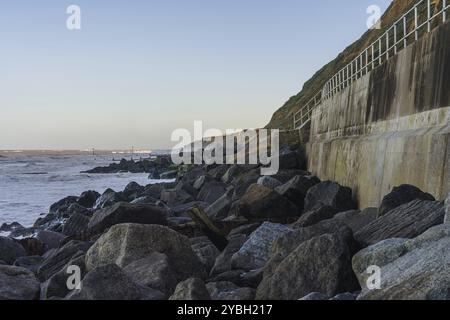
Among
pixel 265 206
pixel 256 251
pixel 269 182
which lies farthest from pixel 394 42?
pixel 256 251

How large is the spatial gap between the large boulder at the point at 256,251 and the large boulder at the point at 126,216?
301 cm

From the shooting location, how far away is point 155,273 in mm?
→ 5727

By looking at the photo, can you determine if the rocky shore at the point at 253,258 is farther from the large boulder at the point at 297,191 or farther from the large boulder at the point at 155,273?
the large boulder at the point at 297,191

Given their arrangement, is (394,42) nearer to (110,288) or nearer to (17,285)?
(110,288)

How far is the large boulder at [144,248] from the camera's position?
6.52 metres

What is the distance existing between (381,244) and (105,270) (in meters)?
2.63

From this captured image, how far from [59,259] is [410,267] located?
595cm

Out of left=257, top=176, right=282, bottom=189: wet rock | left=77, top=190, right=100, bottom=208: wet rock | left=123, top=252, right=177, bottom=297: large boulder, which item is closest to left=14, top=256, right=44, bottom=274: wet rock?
left=123, top=252, right=177, bottom=297: large boulder

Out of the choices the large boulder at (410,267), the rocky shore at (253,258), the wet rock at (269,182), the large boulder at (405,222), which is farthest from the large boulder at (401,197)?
the wet rock at (269,182)

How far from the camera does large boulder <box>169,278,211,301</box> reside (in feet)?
15.4

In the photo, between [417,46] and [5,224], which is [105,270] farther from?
[5,224]
